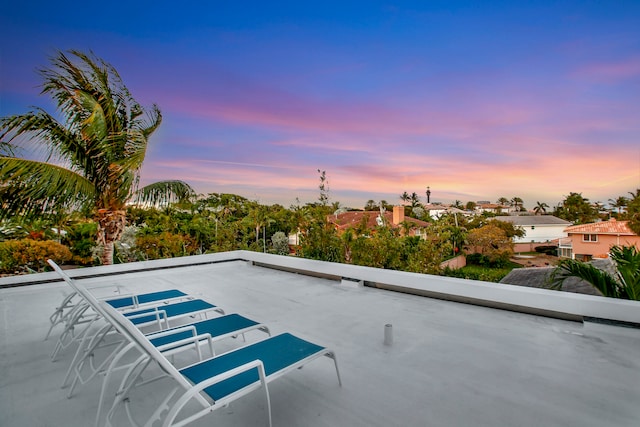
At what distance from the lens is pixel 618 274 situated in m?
4.00

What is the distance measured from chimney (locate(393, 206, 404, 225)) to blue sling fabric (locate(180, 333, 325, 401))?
6288 mm

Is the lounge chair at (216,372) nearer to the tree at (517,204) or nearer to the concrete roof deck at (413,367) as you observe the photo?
the concrete roof deck at (413,367)

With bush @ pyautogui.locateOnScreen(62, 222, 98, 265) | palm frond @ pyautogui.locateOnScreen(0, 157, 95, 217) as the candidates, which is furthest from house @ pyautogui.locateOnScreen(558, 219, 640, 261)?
→ bush @ pyautogui.locateOnScreen(62, 222, 98, 265)

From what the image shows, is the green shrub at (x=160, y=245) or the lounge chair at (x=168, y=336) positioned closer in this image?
the lounge chair at (x=168, y=336)

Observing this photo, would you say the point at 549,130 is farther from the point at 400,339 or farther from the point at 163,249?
the point at 163,249

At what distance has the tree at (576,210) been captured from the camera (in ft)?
42.0

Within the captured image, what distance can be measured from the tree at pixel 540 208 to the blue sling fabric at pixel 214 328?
16167 mm

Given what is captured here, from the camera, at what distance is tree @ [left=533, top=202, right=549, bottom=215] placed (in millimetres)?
15505

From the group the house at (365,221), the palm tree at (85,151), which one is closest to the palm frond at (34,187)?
the palm tree at (85,151)

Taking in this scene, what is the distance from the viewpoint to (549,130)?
10523 millimetres

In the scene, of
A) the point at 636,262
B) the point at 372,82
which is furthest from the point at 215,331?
the point at 372,82

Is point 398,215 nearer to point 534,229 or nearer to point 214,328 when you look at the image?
point 214,328

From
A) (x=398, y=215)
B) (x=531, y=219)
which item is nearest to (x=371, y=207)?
(x=398, y=215)

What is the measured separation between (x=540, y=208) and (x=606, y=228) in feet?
22.6
